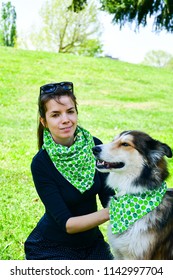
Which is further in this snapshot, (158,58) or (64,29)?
(158,58)

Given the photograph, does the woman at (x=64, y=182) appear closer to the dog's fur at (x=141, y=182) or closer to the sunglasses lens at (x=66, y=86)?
the sunglasses lens at (x=66, y=86)

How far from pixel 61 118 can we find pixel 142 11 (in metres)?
7.53

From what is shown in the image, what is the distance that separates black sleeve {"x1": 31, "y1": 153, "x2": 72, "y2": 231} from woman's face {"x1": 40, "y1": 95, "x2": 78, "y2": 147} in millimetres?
286

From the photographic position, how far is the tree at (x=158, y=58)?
130 ft

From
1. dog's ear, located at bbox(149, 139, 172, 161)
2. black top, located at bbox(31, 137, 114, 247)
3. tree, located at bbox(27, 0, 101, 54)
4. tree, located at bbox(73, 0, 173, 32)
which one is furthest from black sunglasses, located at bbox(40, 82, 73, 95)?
tree, located at bbox(27, 0, 101, 54)

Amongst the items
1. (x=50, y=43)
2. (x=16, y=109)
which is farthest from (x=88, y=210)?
(x=50, y=43)

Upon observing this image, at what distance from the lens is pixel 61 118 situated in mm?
3170

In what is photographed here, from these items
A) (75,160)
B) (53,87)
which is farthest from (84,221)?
(53,87)

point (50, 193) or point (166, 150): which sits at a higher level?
point (166, 150)

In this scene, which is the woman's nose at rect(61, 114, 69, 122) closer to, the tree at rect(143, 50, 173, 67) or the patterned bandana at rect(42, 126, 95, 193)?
the patterned bandana at rect(42, 126, 95, 193)

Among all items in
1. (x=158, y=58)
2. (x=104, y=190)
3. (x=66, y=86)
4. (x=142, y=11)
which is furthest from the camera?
(x=158, y=58)

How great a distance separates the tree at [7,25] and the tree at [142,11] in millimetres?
17659

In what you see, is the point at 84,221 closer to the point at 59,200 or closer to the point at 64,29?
the point at 59,200

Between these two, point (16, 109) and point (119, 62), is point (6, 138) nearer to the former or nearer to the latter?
point (16, 109)
